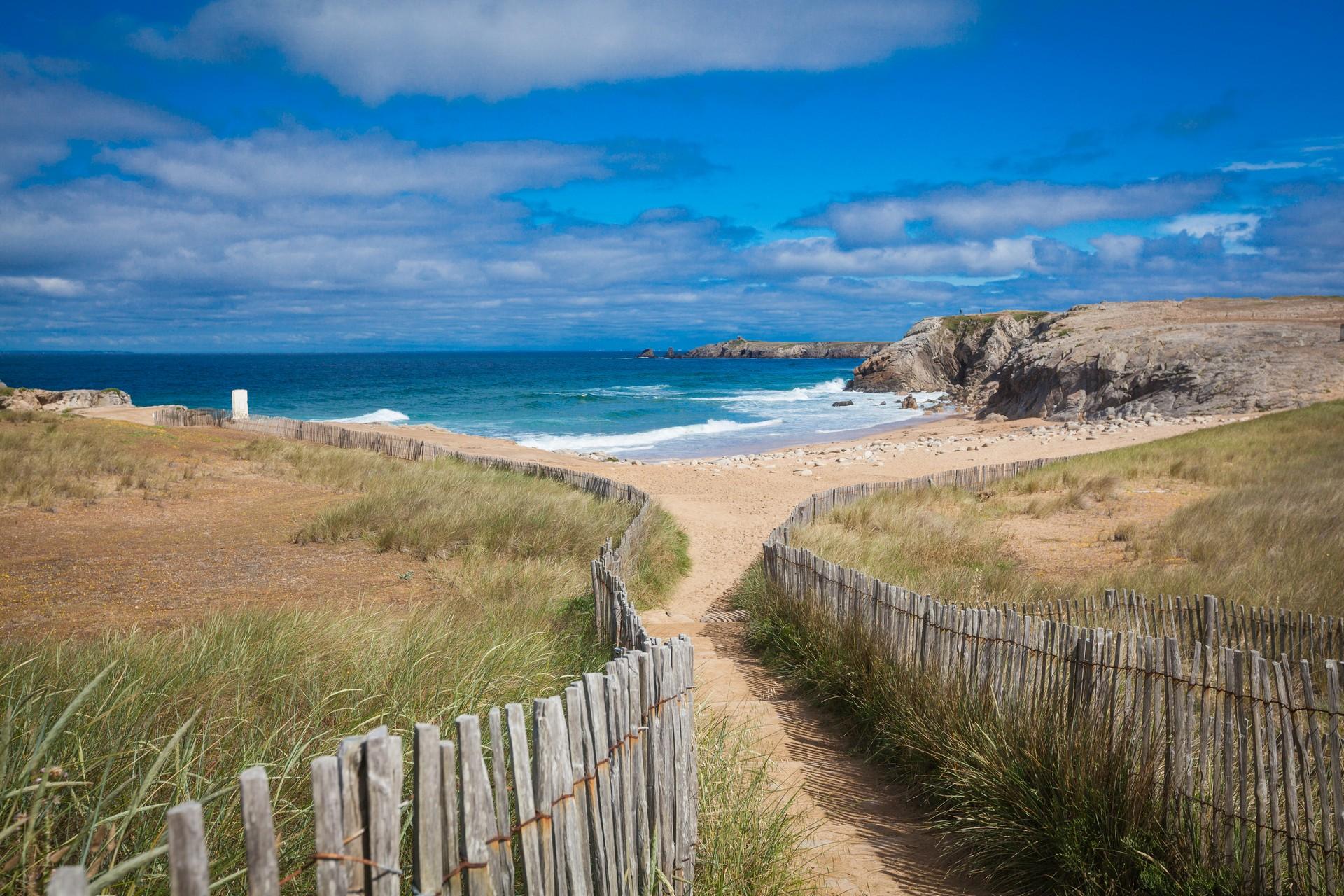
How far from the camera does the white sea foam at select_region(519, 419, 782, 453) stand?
3834 centimetres

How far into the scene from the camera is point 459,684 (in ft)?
13.4

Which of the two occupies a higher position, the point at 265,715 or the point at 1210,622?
the point at 265,715

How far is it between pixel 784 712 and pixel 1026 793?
7.19 feet

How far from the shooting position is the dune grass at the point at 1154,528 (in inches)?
316

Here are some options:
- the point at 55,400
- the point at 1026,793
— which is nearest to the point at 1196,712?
the point at 1026,793

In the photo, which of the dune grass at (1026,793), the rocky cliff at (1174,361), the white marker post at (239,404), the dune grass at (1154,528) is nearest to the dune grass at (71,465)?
the white marker post at (239,404)

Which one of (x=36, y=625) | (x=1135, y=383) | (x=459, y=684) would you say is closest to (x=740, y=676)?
(x=459, y=684)

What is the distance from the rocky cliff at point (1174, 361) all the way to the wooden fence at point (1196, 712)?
101 feet

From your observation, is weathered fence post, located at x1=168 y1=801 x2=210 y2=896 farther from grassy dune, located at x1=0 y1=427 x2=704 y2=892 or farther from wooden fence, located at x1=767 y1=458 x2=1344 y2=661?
wooden fence, located at x1=767 y1=458 x2=1344 y2=661

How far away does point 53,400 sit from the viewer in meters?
29.8

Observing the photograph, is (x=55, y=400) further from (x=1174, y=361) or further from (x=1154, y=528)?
(x=1174, y=361)

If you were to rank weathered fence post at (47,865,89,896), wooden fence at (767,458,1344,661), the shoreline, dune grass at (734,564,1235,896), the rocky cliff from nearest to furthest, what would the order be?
1. weathered fence post at (47,865,89,896)
2. dune grass at (734,564,1235,896)
3. wooden fence at (767,458,1344,661)
4. the shoreline
5. the rocky cliff

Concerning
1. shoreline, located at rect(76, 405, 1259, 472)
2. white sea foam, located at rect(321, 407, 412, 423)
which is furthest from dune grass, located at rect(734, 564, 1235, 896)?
white sea foam, located at rect(321, 407, 412, 423)

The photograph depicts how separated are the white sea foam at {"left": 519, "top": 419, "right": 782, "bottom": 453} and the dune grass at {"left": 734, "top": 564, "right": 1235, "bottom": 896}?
3186cm
